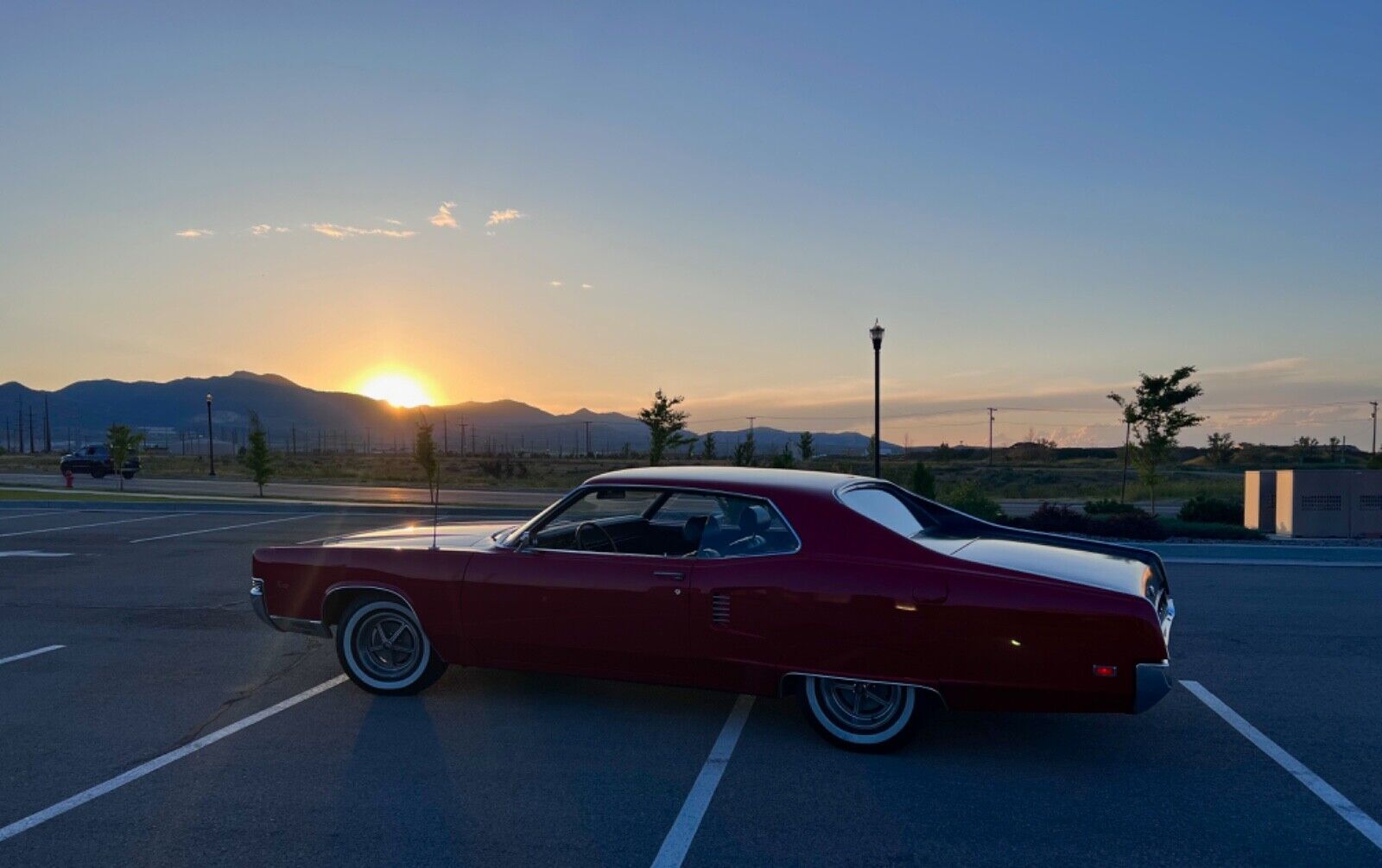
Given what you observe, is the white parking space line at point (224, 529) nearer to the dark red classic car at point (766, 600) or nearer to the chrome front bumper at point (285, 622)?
the chrome front bumper at point (285, 622)

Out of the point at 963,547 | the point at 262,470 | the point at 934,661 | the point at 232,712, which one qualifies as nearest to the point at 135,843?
the point at 232,712

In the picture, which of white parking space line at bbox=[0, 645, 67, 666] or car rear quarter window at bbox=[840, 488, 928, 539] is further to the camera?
white parking space line at bbox=[0, 645, 67, 666]

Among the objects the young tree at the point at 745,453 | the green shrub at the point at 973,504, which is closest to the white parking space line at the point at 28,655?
the green shrub at the point at 973,504

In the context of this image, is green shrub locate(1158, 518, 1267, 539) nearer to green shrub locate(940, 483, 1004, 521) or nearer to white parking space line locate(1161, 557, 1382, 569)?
white parking space line locate(1161, 557, 1382, 569)

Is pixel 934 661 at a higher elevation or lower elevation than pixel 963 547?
Result: lower

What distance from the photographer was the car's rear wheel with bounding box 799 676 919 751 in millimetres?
5113

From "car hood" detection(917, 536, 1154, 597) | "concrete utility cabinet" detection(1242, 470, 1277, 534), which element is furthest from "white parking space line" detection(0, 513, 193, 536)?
"concrete utility cabinet" detection(1242, 470, 1277, 534)

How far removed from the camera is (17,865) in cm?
388

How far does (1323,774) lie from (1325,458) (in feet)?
215

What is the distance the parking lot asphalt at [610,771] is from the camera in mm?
4070

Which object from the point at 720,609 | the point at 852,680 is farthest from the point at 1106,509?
the point at 720,609

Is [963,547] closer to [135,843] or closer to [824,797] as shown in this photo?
[824,797]

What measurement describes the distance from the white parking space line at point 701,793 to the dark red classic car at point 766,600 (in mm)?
333

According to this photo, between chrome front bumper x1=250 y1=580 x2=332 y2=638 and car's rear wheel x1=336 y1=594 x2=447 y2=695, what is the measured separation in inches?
5.6
